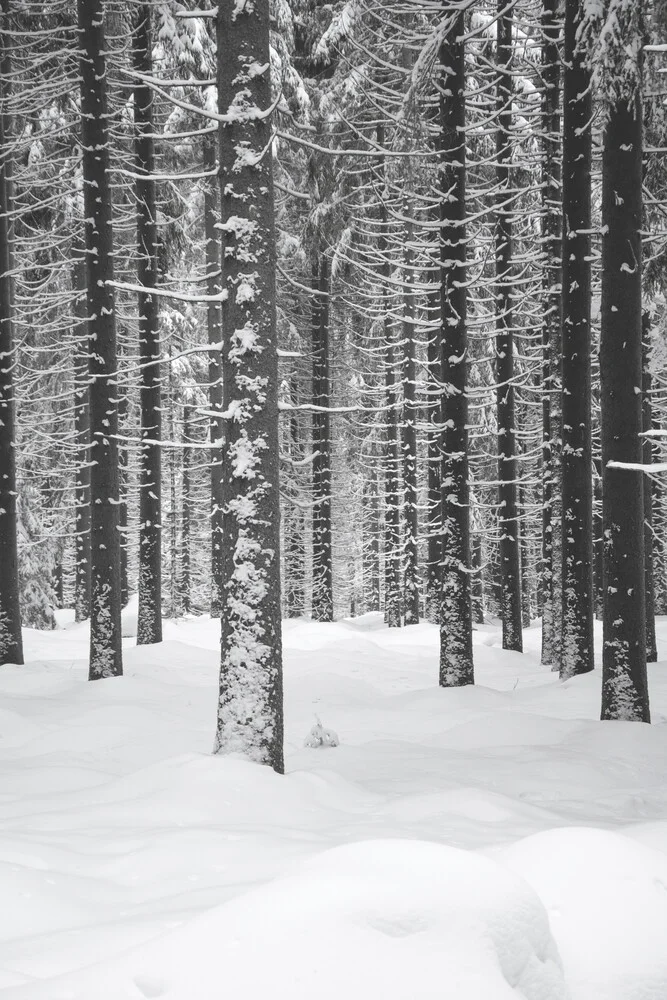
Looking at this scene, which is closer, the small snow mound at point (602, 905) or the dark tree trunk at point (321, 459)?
the small snow mound at point (602, 905)

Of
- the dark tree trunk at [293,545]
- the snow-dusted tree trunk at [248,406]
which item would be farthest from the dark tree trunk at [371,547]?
the snow-dusted tree trunk at [248,406]

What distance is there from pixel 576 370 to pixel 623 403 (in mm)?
3153

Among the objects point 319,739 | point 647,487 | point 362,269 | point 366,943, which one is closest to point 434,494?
point 647,487

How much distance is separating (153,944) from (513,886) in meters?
1.24

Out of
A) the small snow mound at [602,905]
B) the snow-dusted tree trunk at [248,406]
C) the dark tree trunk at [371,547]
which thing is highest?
the snow-dusted tree trunk at [248,406]

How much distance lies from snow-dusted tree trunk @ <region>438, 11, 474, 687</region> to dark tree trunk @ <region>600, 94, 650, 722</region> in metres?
2.84

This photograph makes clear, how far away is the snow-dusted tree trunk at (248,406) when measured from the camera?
20.2ft

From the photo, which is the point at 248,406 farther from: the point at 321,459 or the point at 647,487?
the point at 321,459

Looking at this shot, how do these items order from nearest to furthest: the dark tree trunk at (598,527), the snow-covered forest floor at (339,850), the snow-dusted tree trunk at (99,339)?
the snow-covered forest floor at (339,850), the snow-dusted tree trunk at (99,339), the dark tree trunk at (598,527)

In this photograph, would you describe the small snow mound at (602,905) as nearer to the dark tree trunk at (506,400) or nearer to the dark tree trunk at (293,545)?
the dark tree trunk at (506,400)

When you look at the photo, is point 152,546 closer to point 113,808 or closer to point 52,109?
point 113,808

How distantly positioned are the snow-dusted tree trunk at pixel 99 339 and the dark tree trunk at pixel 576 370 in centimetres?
649

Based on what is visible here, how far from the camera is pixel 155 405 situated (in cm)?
1530

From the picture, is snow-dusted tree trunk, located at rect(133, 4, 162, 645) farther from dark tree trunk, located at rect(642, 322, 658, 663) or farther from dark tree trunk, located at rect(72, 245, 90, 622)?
dark tree trunk, located at rect(642, 322, 658, 663)
